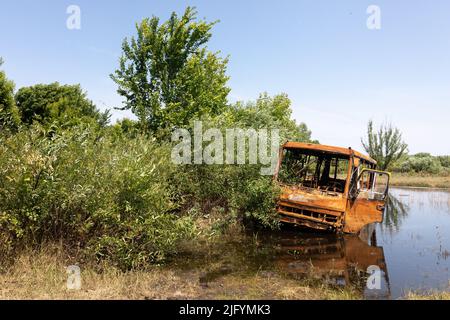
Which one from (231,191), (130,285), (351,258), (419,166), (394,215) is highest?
(231,191)

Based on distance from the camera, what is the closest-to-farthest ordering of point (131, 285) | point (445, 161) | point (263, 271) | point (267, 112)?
point (131, 285) → point (263, 271) → point (267, 112) → point (445, 161)

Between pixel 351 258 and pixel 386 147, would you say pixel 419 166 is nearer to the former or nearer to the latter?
pixel 386 147

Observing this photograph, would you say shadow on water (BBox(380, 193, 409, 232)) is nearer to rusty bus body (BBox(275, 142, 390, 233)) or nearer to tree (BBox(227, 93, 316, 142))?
rusty bus body (BBox(275, 142, 390, 233))

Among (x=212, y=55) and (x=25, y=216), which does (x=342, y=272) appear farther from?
(x=212, y=55)

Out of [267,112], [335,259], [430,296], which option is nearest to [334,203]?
[335,259]

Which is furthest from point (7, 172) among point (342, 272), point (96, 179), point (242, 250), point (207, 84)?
point (207, 84)

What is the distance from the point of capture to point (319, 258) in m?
9.22

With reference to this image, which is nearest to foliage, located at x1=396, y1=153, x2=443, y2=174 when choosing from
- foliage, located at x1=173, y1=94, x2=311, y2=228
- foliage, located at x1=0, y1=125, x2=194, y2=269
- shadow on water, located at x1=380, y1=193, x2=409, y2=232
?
shadow on water, located at x1=380, y1=193, x2=409, y2=232

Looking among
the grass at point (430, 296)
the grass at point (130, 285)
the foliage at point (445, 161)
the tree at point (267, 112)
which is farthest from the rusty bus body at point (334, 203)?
the foliage at point (445, 161)

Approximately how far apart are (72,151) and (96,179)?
765 millimetres

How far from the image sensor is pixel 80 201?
700 centimetres

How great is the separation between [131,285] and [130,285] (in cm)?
2

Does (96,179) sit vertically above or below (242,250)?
above

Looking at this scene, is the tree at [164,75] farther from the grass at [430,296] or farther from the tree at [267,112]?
the grass at [430,296]
